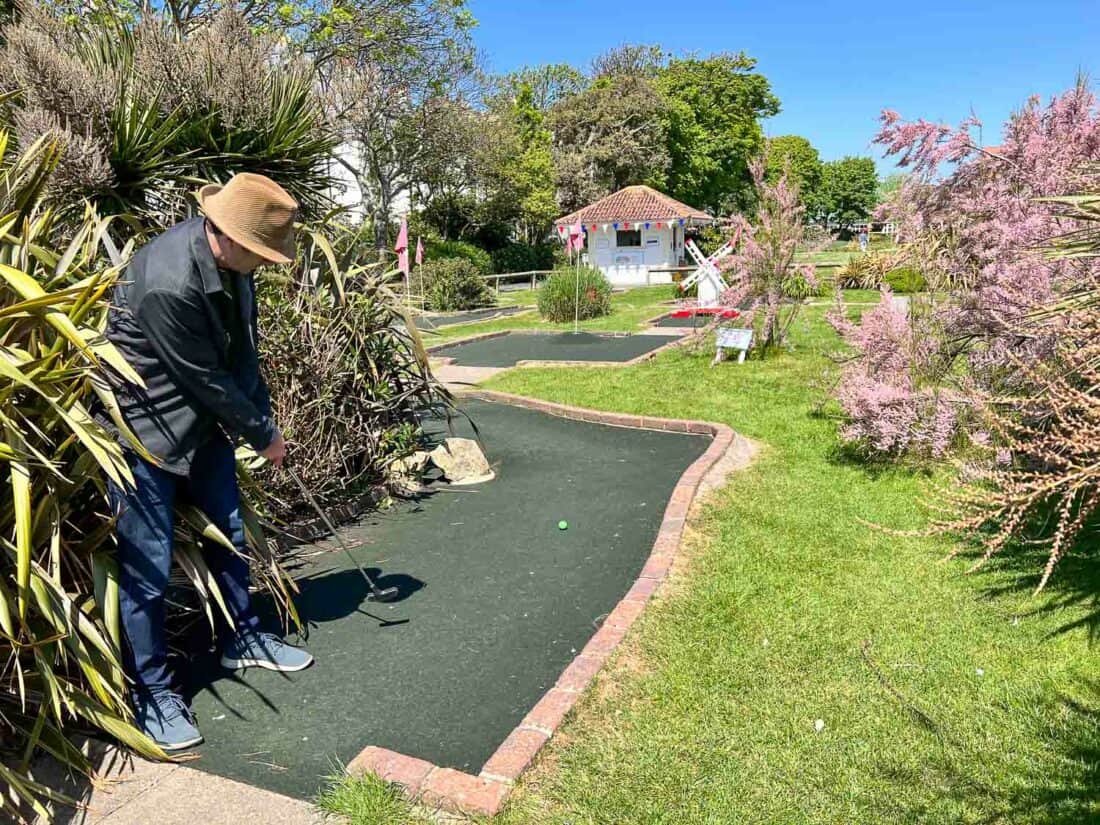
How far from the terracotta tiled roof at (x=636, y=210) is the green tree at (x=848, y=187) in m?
56.3

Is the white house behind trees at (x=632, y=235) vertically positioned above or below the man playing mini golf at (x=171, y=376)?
above

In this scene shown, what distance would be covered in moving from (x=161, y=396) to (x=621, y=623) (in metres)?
2.28

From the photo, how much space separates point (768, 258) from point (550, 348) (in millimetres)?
4666

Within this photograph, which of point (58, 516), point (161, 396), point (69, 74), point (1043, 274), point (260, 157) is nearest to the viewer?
point (58, 516)

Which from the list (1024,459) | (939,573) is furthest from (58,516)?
(1024,459)

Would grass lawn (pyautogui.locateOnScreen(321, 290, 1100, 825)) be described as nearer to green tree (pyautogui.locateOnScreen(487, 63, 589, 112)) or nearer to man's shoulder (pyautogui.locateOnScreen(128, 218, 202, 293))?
man's shoulder (pyautogui.locateOnScreen(128, 218, 202, 293))

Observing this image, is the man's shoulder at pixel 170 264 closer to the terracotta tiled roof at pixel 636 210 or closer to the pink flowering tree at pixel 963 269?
the pink flowering tree at pixel 963 269

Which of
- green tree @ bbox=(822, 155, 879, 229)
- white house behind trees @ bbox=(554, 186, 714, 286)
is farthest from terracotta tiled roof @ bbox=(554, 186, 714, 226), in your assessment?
green tree @ bbox=(822, 155, 879, 229)

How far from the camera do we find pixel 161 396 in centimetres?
293

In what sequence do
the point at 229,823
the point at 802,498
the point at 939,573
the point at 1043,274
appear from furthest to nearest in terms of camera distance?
the point at 802,498 → the point at 1043,274 → the point at 939,573 → the point at 229,823

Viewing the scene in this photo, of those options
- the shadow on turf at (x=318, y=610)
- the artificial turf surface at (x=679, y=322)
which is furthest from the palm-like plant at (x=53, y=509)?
the artificial turf surface at (x=679, y=322)

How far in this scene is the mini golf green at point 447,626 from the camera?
9.86 ft

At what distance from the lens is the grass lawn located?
263cm

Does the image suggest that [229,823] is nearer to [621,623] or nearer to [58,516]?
[58,516]
